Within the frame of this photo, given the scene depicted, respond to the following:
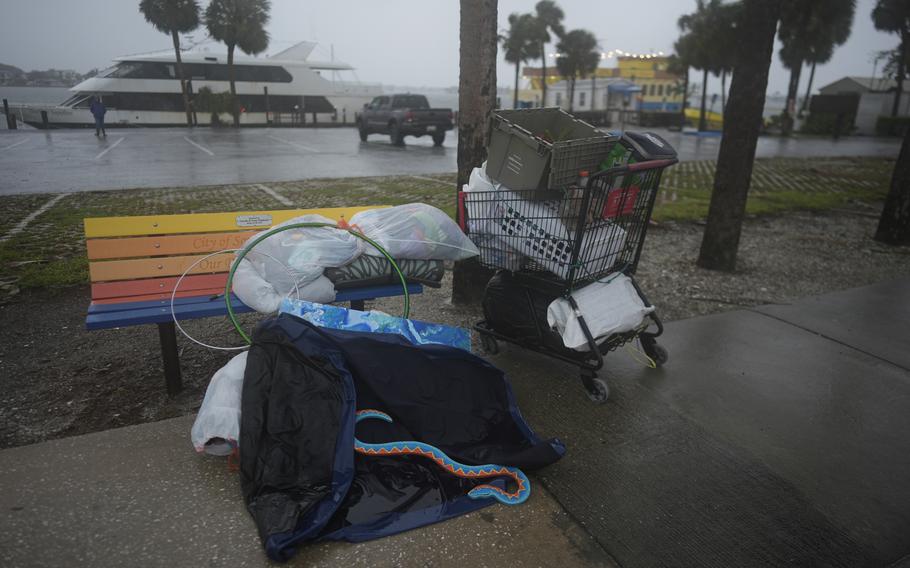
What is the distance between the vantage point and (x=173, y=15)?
2719 centimetres

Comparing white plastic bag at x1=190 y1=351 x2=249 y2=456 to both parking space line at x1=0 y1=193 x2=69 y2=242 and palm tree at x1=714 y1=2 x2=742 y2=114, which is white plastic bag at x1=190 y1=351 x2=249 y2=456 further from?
palm tree at x1=714 y1=2 x2=742 y2=114

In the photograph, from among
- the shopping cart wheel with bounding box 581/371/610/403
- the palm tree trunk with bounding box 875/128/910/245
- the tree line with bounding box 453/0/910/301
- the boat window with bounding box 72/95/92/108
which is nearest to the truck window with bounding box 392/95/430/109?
the tree line with bounding box 453/0/910/301

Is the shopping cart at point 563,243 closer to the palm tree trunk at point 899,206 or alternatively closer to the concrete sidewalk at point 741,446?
the concrete sidewalk at point 741,446

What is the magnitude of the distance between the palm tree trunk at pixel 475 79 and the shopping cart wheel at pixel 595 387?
121cm

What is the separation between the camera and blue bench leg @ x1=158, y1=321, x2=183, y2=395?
3.12 metres

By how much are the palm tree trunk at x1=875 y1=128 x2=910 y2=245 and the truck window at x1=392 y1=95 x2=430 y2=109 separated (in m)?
17.2

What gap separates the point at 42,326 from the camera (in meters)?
4.14

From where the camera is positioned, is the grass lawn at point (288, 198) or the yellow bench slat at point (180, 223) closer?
the yellow bench slat at point (180, 223)

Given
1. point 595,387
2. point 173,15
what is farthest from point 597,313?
point 173,15

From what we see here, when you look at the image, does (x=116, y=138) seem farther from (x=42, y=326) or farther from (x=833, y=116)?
(x=833, y=116)

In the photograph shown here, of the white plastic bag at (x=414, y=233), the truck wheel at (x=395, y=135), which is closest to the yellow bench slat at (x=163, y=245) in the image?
the white plastic bag at (x=414, y=233)

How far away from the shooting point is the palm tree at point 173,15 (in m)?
26.1

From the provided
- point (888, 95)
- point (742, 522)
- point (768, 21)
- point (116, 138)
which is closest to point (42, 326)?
point (742, 522)

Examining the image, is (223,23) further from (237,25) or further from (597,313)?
(597,313)
